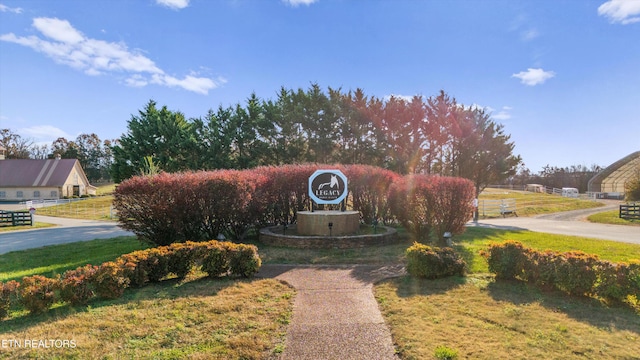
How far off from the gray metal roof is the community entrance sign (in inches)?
1804

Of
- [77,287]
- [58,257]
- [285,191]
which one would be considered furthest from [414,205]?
[58,257]

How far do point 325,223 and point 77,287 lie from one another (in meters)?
6.63

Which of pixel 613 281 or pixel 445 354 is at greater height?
pixel 613 281

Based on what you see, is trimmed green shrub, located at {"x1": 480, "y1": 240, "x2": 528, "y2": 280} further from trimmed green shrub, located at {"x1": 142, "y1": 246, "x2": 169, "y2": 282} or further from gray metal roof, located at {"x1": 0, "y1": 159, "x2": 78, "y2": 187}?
gray metal roof, located at {"x1": 0, "y1": 159, "x2": 78, "y2": 187}

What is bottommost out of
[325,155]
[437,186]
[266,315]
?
[266,315]

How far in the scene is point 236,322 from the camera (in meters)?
4.18

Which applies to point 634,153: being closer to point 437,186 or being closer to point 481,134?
point 481,134

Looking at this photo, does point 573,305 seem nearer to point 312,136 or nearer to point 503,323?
point 503,323

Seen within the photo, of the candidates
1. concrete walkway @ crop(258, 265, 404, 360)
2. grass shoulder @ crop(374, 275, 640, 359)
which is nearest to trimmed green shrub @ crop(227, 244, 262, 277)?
concrete walkway @ crop(258, 265, 404, 360)

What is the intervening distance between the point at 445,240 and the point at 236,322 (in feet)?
23.6

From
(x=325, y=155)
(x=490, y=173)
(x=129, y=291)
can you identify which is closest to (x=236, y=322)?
(x=129, y=291)

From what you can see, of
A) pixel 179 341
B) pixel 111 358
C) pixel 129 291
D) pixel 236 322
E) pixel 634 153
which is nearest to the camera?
pixel 111 358

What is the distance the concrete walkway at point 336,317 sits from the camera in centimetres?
347

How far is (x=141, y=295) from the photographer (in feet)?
17.0
